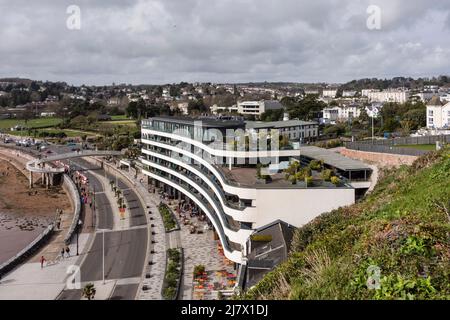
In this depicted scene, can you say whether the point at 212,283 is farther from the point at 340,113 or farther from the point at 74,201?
the point at 340,113

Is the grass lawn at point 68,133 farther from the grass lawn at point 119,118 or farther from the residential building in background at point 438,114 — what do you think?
the residential building in background at point 438,114

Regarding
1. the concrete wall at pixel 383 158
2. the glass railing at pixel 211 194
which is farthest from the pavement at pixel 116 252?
the concrete wall at pixel 383 158

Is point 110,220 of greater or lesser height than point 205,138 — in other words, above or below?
below

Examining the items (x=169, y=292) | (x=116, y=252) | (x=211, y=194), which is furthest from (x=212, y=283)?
(x=211, y=194)

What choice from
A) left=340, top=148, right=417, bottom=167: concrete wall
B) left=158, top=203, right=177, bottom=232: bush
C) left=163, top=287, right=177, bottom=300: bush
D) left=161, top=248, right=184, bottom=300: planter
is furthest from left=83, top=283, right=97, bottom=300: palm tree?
left=340, top=148, right=417, bottom=167: concrete wall
